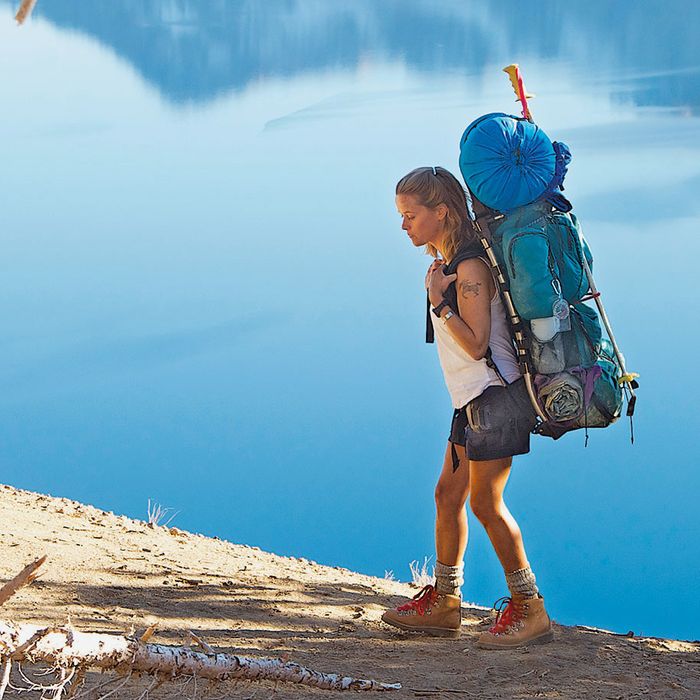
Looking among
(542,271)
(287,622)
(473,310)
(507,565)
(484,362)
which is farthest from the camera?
(287,622)

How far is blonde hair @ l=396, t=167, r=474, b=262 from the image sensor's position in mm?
4824

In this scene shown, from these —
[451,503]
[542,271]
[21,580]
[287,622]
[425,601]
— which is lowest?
[21,580]

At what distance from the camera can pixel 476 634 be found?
5406 millimetres

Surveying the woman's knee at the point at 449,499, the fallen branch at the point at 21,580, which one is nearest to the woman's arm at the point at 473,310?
the woman's knee at the point at 449,499

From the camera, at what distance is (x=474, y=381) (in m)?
4.79

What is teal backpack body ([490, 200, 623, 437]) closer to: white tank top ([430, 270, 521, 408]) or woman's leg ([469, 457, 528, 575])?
white tank top ([430, 270, 521, 408])

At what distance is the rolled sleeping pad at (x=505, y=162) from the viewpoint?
461cm

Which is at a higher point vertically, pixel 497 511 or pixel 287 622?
pixel 497 511

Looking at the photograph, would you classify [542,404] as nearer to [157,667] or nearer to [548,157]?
[548,157]

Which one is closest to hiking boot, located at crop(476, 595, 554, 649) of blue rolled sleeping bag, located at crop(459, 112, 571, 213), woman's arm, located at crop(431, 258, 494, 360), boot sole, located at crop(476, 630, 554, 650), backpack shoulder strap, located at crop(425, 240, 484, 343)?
boot sole, located at crop(476, 630, 554, 650)

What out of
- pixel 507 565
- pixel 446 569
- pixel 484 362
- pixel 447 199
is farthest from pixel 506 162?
pixel 446 569

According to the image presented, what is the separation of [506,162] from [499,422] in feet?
3.56

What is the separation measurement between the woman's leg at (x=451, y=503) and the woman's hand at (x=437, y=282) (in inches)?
28.4

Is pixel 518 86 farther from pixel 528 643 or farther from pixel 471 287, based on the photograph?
pixel 528 643
